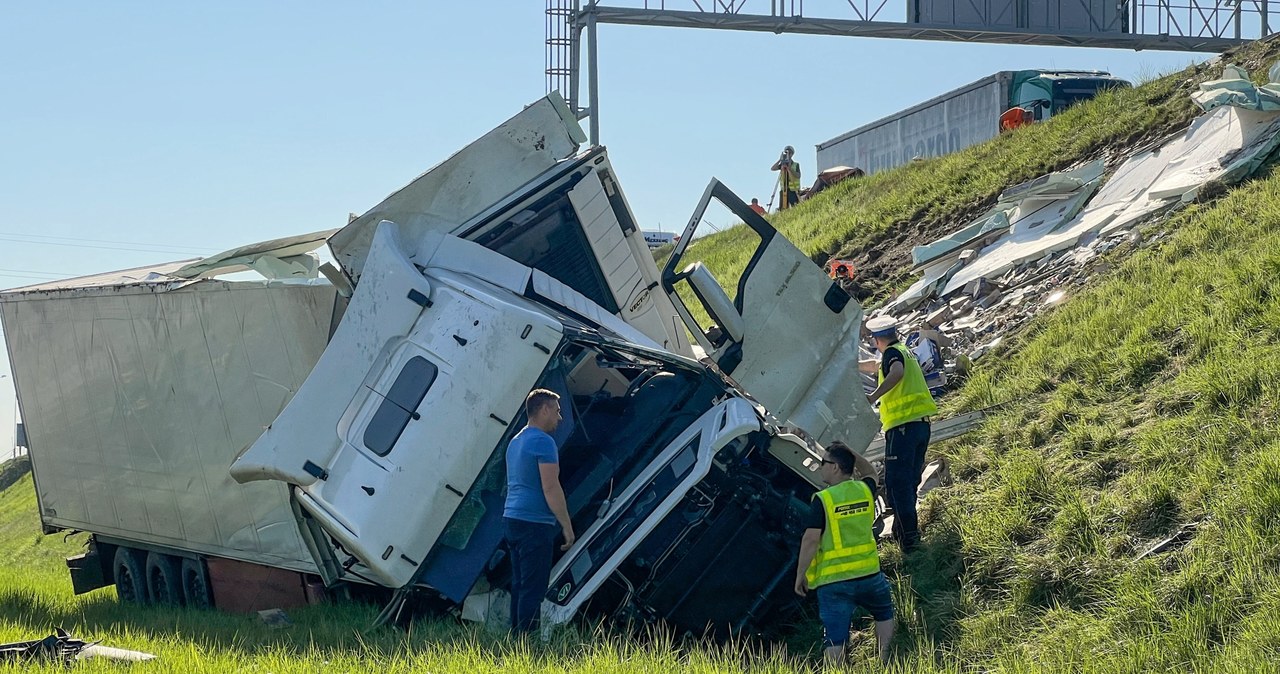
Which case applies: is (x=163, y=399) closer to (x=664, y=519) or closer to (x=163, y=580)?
(x=163, y=580)

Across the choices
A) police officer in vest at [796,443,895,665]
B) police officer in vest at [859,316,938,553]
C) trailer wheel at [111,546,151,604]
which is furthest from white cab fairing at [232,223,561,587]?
trailer wheel at [111,546,151,604]

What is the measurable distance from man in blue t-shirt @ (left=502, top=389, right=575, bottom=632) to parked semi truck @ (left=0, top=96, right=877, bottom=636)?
128 mm

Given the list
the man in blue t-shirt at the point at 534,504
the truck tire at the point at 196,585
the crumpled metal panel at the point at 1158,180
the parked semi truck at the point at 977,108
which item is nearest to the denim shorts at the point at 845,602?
the man in blue t-shirt at the point at 534,504

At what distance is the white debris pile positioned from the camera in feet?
35.3

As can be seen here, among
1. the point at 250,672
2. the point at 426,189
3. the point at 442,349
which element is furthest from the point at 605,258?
the point at 250,672

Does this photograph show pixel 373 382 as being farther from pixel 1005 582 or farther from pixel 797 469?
pixel 1005 582

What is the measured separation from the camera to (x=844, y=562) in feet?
19.6

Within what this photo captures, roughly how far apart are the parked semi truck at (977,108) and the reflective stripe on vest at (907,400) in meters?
14.2

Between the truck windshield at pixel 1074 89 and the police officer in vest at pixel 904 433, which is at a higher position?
the truck windshield at pixel 1074 89

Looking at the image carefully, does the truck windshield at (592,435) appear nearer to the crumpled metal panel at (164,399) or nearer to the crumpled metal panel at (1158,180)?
the crumpled metal panel at (164,399)

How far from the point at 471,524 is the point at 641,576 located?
88 centimetres

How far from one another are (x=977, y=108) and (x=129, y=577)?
649 inches

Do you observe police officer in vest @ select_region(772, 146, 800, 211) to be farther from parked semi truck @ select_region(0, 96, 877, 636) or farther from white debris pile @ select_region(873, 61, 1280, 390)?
parked semi truck @ select_region(0, 96, 877, 636)

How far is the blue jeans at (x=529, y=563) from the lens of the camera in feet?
19.5
